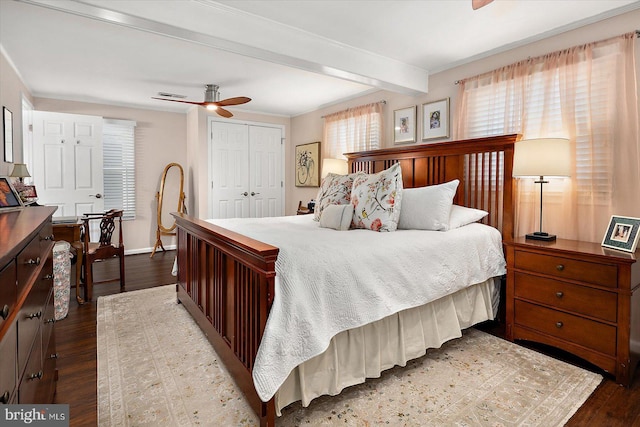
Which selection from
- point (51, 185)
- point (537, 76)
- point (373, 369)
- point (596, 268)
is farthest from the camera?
point (51, 185)

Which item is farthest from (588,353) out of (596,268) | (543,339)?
(596,268)

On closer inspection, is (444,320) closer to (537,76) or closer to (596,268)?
(596,268)

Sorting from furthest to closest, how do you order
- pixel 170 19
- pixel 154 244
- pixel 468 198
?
pixel 154 244 < pixel 468 198 < pixel 170 19

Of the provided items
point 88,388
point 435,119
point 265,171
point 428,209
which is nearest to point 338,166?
point 435,119

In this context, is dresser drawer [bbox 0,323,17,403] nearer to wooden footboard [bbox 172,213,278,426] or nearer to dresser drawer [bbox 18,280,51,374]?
dresser drawer [bbox 18,280,51,374]

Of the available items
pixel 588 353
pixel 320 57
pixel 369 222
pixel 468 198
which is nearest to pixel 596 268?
pixel 588 353

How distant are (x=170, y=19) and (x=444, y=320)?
280 centimetres

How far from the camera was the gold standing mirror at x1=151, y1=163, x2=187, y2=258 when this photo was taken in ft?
18.8

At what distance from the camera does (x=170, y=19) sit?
232 cm

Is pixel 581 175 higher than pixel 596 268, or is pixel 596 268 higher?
pixel 581 175

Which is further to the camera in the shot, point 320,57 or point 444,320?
point 320,57

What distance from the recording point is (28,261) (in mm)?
1168

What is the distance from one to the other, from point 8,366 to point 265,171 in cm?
542

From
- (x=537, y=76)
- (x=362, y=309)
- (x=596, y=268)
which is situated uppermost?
(x=537, y=76)
